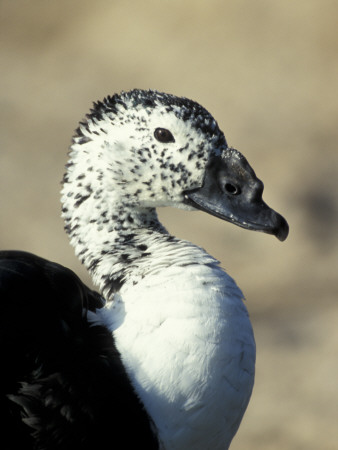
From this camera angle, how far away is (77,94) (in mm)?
8312

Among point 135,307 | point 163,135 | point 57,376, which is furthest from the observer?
point 163,135

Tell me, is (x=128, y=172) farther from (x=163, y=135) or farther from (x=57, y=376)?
(x=57, y=376)

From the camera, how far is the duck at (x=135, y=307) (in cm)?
217

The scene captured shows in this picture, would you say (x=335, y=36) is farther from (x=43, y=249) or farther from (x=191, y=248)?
(x=191, y=248)

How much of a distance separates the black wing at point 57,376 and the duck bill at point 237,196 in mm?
507

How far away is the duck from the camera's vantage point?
2.17 metres

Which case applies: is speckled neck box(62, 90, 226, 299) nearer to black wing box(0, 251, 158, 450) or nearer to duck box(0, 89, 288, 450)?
duck box(0, 89, 288, 450)

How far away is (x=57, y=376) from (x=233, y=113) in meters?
5.71

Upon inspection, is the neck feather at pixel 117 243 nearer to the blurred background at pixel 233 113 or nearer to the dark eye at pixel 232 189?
the dark eye at pixel 232 189

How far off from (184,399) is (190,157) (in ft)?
2.31

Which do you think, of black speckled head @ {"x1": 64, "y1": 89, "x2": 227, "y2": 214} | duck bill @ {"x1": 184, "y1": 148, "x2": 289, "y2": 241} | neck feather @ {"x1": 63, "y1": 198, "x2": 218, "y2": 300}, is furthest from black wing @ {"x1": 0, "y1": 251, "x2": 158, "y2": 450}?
duck bill @ {"x1": 184, "y1": 148, "x2": 289, "y2": 241}

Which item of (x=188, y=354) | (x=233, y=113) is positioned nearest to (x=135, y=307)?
(x=188, y=354)

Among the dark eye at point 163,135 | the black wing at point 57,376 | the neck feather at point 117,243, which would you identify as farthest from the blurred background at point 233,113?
the black wing at point 57,376

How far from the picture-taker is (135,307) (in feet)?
7.63
